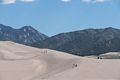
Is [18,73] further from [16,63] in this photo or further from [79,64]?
[79,64]

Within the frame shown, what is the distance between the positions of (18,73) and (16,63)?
814cm

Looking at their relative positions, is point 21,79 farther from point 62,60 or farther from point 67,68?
point 62,60

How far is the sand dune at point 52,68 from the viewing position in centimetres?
5025

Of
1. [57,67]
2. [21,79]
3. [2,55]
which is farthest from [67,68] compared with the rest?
[2,55]

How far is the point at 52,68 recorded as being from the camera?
59.5 meters

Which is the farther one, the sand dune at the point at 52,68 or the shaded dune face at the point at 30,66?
the shaded dune face at the point at 30,66

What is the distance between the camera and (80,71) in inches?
2162

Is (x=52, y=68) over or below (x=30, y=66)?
below

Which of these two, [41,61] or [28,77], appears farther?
[41,61]

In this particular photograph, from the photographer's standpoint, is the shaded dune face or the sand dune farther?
the shaded dune face

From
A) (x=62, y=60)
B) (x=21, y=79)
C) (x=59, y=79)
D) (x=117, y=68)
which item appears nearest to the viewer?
(x=59, y=79)

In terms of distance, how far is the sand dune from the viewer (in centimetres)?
5025

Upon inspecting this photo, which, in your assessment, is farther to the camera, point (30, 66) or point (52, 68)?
point (30, 66)

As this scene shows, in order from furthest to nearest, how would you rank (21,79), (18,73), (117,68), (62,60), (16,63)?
(62,60), (16,63), (117,68), (18,73), (21,79)
